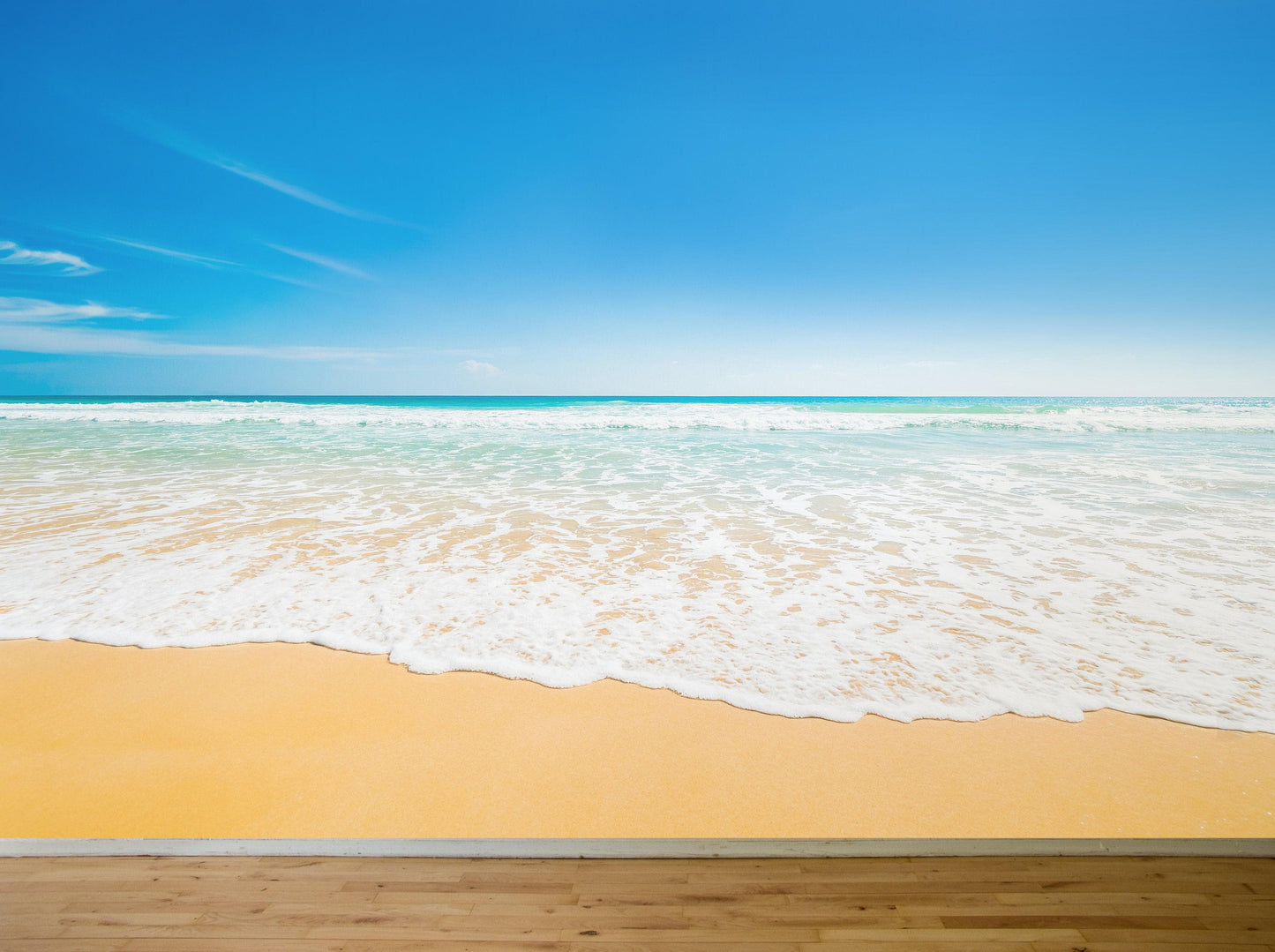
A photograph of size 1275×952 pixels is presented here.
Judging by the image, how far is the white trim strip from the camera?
1895 mm

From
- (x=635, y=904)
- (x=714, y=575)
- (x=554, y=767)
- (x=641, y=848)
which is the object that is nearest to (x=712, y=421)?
(x=714, y=575)

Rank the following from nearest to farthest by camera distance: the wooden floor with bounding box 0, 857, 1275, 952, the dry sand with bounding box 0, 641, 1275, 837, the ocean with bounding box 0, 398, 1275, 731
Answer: the wooden floor with bounding box 0, 857, 1275, 952 → the dry sand with bounding box 0, 641, 1275, 837 → the ocean with bounding box 0, 398, 1275, 731

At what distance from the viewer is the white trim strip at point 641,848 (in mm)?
1895

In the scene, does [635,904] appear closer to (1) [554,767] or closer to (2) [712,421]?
(1) [554,767]

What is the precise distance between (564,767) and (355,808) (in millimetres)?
930

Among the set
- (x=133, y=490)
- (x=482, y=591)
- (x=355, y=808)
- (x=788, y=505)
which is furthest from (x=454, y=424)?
(x=355, y=808)

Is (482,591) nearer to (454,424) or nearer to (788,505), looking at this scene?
(788,505)

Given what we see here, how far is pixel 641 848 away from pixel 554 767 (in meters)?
0.83

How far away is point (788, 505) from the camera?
793cm

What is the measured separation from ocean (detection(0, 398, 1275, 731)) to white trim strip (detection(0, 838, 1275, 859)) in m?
1.06

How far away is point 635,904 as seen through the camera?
1724 millimetres

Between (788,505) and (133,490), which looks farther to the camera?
(133,490)

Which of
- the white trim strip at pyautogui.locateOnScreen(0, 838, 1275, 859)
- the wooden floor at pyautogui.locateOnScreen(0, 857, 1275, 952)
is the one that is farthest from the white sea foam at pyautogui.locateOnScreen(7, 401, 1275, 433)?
the wooden floor at pyautogui.locateOnScreen(0, 857, 1275, 952)

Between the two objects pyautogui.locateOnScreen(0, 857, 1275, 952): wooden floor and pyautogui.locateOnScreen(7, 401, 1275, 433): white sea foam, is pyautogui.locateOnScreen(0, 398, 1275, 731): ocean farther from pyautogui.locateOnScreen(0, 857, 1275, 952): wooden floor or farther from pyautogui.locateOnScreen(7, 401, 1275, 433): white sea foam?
pyautogui.locateOnScreen(7, 401, 1275, 433): white sea foam
